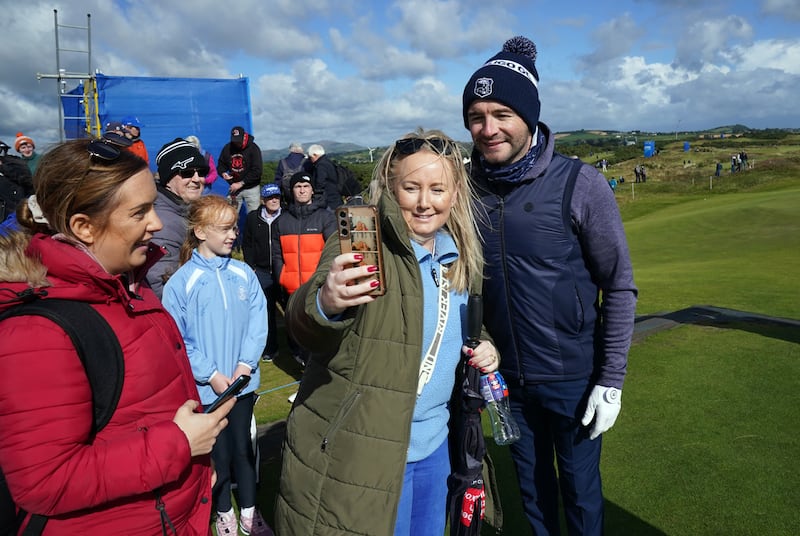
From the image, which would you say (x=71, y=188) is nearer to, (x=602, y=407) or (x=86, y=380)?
(x=86, y=380)

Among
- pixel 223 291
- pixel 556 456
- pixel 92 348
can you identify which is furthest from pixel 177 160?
pixel 556 456

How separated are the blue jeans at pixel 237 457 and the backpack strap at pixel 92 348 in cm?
194

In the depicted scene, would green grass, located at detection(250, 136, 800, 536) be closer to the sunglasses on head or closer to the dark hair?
the sunglasses on head

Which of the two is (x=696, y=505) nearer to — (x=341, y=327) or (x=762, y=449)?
(x=762, y=449)

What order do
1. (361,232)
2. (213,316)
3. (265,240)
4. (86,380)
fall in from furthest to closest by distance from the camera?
1. (265,240)
2. (213,316)
3. (361,232)
4. (86,380)

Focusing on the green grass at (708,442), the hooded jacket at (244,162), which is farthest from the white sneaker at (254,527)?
the hooded jacket at (244,162)

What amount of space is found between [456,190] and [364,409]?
103cm

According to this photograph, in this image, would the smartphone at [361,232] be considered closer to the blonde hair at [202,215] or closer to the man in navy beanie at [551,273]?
the man in navy beanie at [551,273]

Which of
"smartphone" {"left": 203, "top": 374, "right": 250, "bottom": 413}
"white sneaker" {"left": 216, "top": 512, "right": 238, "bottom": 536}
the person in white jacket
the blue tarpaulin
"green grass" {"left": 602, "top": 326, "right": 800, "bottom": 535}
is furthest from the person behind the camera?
the blue tarpaulin

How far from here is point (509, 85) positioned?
7.89ft

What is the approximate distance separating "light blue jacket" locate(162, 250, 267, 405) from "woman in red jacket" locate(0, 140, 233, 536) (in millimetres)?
1481

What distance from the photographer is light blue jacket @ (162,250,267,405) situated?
3.31m

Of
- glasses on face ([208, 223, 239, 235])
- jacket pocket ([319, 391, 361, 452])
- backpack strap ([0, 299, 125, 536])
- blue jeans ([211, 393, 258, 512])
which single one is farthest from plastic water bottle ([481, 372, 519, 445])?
glasses on face ([208, 223, 239, 235])

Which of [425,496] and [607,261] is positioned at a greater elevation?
[607,261]
